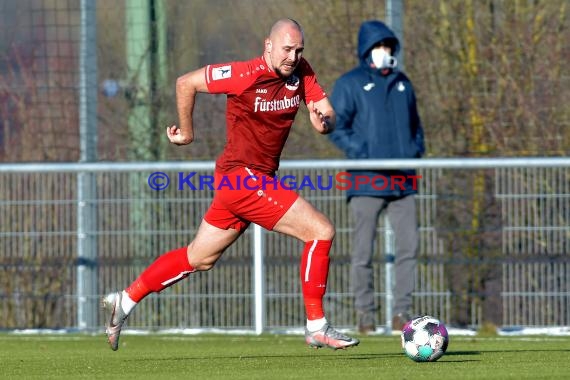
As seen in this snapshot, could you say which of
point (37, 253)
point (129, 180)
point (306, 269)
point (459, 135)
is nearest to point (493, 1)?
point (459, 135)

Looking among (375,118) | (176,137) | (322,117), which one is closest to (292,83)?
(322,117)

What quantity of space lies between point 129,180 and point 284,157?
4.96ft

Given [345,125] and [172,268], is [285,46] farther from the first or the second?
[345,125]

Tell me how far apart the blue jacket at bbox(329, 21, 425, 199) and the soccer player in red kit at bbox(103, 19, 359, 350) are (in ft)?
9.66

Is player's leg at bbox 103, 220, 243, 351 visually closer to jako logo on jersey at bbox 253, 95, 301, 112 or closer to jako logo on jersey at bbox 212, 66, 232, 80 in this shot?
jako logo on jersey at bbox 253, 95, 301, 112

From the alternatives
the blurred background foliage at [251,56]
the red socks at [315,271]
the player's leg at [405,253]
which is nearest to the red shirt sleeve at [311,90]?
the red socks at [315,271]

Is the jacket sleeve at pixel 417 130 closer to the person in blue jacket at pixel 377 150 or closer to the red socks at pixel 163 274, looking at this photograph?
the person in blue jacket at pixel 377 150

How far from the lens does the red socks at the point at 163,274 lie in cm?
887

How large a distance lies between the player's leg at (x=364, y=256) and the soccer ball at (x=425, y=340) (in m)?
3.25

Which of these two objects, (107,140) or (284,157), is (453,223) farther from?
(107,140)

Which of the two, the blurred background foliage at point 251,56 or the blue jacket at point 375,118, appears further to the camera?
the blurred background foliage at point 251,56

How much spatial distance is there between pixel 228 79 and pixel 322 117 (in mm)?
569

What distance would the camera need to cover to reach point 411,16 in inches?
520

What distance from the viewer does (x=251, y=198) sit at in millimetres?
8422
